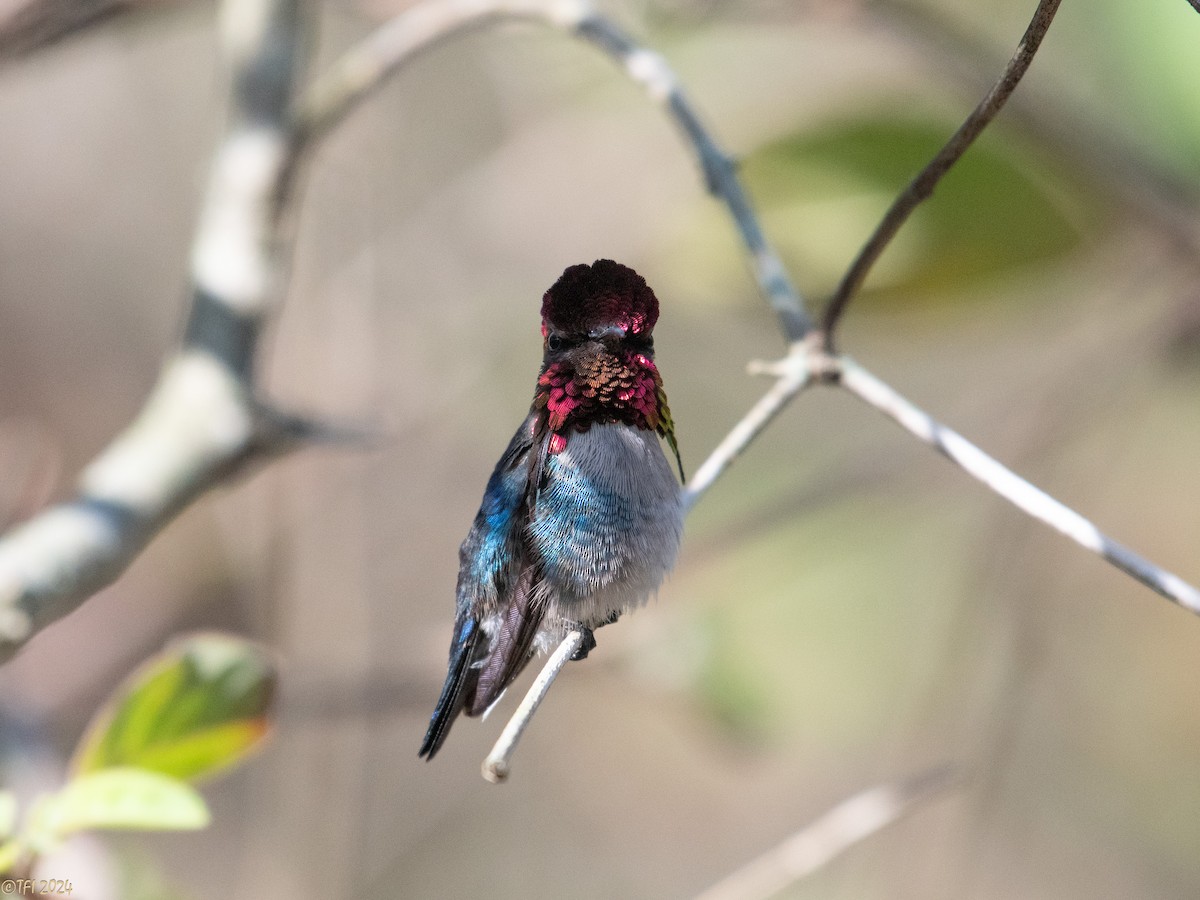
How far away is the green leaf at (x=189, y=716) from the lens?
1.14 m

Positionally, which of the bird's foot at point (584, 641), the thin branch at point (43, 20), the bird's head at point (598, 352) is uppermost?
the thin branch at point (43, 20)

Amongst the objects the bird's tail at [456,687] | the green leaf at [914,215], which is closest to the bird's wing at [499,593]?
the bird's tail at [456,687]

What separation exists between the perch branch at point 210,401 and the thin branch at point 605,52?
0.08 metres

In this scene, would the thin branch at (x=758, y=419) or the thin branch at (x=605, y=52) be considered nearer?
the thin branch at (x=758, y=419)

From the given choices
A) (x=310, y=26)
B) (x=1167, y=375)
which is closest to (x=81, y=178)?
(x=310, y=26)

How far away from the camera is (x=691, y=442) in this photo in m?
3.87

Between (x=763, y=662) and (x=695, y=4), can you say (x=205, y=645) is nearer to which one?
(x=695, y=4)

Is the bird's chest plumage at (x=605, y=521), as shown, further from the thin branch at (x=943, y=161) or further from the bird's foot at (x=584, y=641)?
the thin branch at (x=943, y=161)

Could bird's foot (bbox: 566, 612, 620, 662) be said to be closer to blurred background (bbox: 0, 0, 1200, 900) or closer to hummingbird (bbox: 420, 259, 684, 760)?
hummingbird (bbox: 420, 259, 684, 760)

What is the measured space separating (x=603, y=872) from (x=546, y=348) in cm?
389

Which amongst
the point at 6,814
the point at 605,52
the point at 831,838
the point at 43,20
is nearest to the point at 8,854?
the point at 6,814

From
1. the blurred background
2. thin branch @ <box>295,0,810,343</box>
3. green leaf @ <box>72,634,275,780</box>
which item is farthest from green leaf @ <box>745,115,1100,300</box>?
green leaf @ <box>72,634,275,780</box>

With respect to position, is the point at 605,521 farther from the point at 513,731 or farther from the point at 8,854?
the point at 8,854

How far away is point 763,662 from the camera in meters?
3.54
